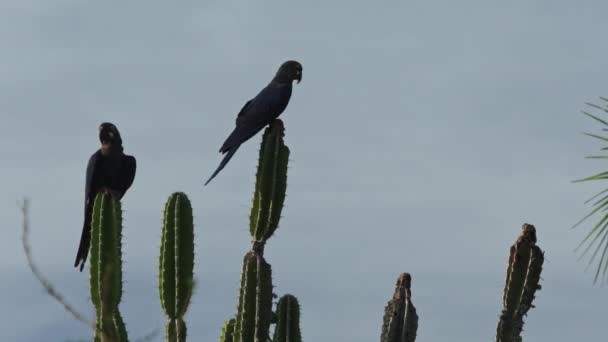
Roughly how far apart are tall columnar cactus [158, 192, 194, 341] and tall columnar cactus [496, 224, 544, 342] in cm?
219

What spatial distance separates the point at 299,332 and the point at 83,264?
7.96 ft

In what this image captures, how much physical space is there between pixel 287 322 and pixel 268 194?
986 mm

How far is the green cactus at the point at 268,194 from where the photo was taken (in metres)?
7.84

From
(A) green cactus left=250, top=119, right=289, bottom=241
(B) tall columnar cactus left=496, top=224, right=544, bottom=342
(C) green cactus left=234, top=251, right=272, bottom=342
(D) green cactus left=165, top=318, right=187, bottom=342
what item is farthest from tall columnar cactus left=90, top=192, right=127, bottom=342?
(B) tall columnar cactus left=496, top=224, right=544, bottom=342

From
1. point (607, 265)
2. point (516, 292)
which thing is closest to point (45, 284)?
point (607, 265)

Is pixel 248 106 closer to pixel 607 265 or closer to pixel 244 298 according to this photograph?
pixel 244 298

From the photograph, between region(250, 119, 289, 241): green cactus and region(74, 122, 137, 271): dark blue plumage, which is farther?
region(74, 122, 137, 271): dark blue plumage

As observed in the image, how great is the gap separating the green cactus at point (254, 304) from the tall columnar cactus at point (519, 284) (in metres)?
1.64

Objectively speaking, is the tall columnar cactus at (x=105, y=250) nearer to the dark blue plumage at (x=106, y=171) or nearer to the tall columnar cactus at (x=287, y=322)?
the tall columnar cactus at (x=287, y=322)

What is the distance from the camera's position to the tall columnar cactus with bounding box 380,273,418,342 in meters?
7.90

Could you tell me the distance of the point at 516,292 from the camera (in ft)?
25.4

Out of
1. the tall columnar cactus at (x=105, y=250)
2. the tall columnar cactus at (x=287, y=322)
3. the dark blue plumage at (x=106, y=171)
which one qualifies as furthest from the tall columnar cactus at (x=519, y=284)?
the dark blue plumage at (x=106, y=171)

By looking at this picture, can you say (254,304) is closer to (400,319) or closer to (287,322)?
(287,322)

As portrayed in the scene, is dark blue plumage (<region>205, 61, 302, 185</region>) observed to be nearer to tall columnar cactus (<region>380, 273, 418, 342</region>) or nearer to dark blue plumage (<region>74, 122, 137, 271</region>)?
dark blue plumage (<region>74, 122, 137, 271</region>)
